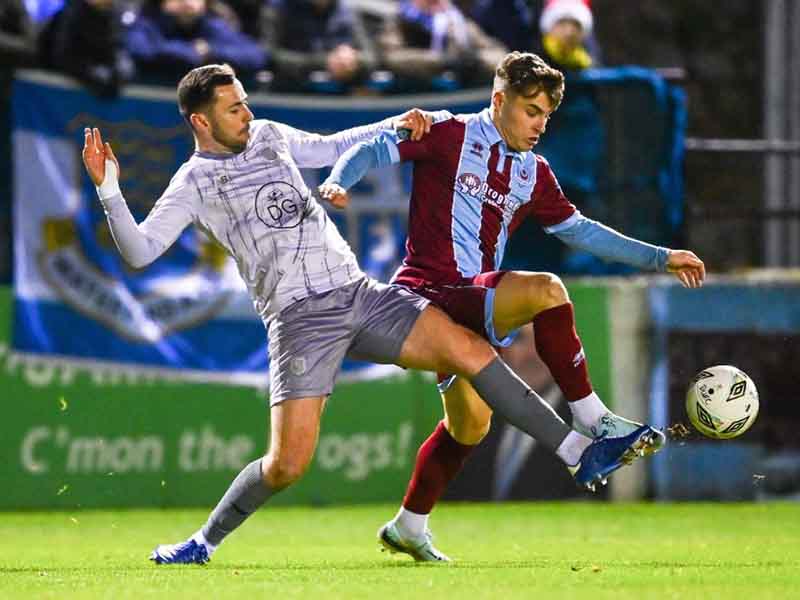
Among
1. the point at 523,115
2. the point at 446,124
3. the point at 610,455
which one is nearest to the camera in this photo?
the point at 610,455

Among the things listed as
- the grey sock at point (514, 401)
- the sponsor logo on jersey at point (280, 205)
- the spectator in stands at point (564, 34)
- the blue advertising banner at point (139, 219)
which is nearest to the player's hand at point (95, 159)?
the sponsor logo on jersey at point (280, 205)

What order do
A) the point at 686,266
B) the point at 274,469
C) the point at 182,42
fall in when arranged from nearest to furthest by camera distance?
the point at 274,469 → the point at 686,266 → the point at 182,42

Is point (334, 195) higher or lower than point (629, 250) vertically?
higher

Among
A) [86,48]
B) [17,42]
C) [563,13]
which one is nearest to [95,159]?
[86,48]

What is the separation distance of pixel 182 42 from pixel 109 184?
559 centimetres

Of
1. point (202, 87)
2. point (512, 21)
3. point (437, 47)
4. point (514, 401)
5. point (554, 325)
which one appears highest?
point (512, 21)

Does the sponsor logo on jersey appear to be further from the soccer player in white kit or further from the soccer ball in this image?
the soccer ball

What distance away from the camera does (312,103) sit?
41.2 feet

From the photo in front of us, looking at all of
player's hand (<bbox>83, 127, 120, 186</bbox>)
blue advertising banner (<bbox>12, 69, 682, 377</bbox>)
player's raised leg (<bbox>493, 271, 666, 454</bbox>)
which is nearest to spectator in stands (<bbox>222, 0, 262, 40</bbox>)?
blue advertising banner (<bbox>12, 69, 682, 377</bbox>)

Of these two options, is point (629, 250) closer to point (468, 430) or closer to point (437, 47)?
point (468, 430)

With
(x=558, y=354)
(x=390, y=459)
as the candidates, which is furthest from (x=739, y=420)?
(x=390, y=459)

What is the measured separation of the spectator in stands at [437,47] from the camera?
12.8 m

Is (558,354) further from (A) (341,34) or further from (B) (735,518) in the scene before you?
(A) (341,34)

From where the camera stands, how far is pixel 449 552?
28.6 ft
